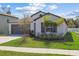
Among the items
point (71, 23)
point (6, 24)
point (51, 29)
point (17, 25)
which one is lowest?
point (51, 29)

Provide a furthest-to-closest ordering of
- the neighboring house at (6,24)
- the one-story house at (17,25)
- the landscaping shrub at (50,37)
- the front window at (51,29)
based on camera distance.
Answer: the neighboring house at (6,24)
the one-story house at (17,25)
the front window at (51,29)
the landscaping shrub at (50,37)

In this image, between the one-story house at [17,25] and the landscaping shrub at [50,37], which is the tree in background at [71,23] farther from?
the landscaping shrub at [50,37]

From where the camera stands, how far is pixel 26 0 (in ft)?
65.5

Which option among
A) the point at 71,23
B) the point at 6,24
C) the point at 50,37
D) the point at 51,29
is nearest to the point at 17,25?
the point at 6,24

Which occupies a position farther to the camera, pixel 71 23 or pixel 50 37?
pixel 71 23

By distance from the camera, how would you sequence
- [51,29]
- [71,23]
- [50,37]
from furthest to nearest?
[71,23] → [51,29] → [50,37]

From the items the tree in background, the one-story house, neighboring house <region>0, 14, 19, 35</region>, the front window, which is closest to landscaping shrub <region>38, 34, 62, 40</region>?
the front window

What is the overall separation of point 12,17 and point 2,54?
21.6 meters

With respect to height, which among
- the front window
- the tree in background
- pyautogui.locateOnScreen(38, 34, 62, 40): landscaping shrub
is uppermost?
the tree in background

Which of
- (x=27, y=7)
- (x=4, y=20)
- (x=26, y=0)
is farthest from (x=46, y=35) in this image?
(x=4, y=20)

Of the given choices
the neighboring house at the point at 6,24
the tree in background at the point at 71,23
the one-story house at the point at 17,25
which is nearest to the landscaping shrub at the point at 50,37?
the one-story house at the point at 17,25

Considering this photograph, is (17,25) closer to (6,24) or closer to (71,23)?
(6,24)

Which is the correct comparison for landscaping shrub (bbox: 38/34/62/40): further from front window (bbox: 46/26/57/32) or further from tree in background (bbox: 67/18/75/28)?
tree in background (bbox: 67/18/75/28)

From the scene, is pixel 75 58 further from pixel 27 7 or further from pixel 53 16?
pixel 27 7
